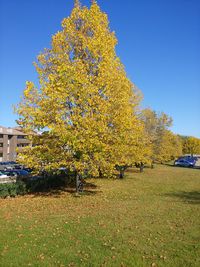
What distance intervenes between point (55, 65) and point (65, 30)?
2.45m

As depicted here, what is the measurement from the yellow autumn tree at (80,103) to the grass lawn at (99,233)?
2.78 meters

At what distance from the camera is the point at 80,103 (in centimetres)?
1700

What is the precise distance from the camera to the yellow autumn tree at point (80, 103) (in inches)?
650

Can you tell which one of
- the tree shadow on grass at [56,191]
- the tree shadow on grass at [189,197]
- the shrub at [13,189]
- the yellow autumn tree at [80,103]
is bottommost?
the tree shadow on grass at [189,197]

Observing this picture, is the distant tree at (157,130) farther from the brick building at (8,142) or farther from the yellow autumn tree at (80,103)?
the brick building at (8,142)

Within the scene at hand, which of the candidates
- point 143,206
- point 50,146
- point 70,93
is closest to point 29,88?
point 70,93

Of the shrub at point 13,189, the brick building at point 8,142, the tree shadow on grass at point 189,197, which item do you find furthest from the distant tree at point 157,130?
the brick building at point 8,142

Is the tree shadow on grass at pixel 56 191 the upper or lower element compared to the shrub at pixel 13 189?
lower

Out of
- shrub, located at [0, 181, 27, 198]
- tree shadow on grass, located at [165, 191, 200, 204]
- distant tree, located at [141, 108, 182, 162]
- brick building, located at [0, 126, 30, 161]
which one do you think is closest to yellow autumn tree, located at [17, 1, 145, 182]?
shrub, located at [0, 181, 27, 198]

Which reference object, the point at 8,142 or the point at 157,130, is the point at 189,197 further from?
the point at 8,142

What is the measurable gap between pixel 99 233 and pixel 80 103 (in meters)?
8.79

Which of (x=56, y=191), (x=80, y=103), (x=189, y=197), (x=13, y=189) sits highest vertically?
(x=80, y=103)

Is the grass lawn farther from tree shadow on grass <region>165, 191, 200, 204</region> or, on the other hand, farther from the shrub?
the shrub

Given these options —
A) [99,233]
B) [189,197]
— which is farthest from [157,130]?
[99,233]
